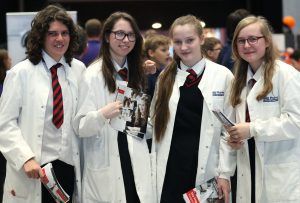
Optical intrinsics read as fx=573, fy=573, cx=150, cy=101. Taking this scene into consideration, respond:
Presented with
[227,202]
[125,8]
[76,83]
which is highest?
[125,8]

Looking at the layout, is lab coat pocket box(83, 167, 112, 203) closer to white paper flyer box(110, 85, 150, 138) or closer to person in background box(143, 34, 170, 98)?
white paper flyer box(110, 85, 150, 138)

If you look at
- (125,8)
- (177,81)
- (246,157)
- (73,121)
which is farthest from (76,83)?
(125,8)

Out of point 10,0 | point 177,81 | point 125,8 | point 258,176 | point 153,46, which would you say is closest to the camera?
point 258,176

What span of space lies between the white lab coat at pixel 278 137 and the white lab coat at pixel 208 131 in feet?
0.70

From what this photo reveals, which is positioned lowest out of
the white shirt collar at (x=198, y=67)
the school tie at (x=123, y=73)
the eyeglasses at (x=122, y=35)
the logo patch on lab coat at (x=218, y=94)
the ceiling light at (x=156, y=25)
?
the logo patch on lab coat at (x=218, y=94)

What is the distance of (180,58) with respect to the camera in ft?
13.6

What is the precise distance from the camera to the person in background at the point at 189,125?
393cm

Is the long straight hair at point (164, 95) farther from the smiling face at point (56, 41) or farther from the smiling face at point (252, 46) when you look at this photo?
the smiling face at point (56, 41)

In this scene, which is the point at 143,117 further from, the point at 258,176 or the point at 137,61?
the point at 258,176

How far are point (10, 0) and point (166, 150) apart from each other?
8.94 meters

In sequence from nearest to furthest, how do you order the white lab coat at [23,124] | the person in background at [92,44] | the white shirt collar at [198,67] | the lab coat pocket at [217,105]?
the white lab coat at [23,124] < the lab coat pocket at [217,105] < the white shirt collar at [198,67] < the person in background at [92,44]

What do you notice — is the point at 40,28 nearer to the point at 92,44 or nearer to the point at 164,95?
the point at 164,95

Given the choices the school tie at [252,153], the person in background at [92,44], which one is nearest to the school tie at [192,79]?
the school tie at [252,153]

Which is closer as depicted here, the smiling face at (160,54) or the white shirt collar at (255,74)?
the white shirt collar at (255,74)
